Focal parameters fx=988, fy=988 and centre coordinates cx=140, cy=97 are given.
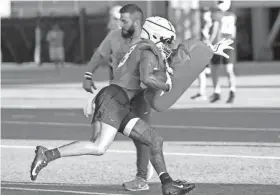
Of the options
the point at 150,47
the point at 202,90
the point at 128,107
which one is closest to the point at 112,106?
the point at 128,107

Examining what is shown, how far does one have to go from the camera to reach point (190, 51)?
8.66 meters

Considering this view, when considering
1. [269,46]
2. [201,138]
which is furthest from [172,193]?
[269,46]

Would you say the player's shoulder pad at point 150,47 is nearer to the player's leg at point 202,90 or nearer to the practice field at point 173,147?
the practice field at point 173,147

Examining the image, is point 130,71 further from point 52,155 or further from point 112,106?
point 52,155

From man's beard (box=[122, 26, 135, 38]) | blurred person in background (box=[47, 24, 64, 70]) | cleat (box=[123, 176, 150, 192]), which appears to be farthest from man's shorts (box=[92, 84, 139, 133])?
blurred person in background (box=[47, 24, 64, 70])

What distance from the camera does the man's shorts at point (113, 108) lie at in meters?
8.50

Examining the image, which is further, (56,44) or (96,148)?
(56,44)

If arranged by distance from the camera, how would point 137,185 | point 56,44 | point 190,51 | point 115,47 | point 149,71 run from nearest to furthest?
point 149,71
point 190,51
point 137,185
point 115,47
point 56,44

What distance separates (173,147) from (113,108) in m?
4.00

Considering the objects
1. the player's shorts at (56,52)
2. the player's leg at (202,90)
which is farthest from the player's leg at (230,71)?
the player's shorts at (56,52)

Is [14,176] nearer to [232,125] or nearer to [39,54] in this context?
[232,125]

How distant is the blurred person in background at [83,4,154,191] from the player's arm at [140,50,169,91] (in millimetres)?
498

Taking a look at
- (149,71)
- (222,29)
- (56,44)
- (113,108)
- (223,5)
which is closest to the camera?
(149,71)

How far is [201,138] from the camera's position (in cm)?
1342
